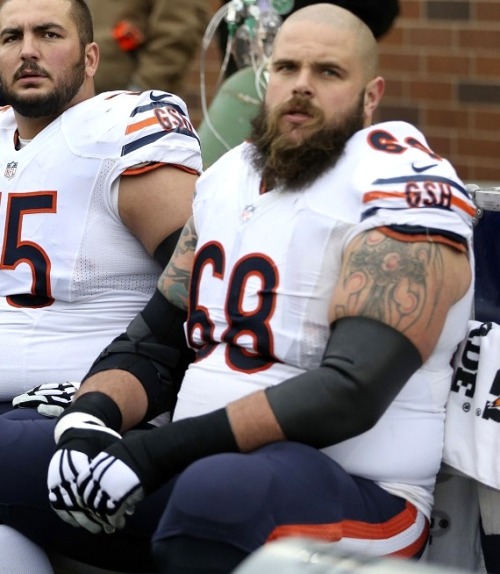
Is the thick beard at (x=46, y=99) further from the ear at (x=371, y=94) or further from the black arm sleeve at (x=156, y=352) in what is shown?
the ear at (x=371, y=94)

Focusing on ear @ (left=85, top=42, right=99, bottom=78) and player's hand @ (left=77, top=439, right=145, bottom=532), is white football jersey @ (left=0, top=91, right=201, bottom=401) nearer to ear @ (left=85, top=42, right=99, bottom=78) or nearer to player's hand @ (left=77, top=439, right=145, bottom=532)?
ear @ (left=85, top=42, right=99, bottom=78)

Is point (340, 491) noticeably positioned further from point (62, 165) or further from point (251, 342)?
point (62, 165)

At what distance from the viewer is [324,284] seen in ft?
10.0

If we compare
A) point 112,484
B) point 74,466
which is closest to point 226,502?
point 112,484

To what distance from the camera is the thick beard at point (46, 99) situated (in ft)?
12.8

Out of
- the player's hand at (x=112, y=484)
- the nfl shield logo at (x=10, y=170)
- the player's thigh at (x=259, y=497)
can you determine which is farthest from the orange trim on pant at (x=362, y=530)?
the nfl shield logo at (x=10, y=170)

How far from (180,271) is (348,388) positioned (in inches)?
27.6

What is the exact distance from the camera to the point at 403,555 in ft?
9.74

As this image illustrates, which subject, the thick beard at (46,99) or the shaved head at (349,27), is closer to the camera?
the shaved head at (349,27)

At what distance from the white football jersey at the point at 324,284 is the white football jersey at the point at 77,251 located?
0.53 metres

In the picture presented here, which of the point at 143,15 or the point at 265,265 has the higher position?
the point at 143,15

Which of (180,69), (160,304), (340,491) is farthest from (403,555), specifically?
(180,69)

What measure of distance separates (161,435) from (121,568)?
466 millimetres

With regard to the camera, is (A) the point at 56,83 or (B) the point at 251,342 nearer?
(B) the point at 251,342
